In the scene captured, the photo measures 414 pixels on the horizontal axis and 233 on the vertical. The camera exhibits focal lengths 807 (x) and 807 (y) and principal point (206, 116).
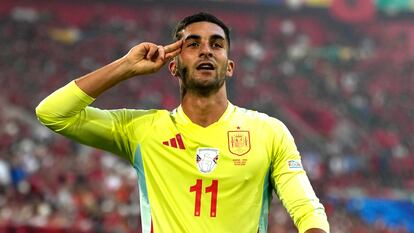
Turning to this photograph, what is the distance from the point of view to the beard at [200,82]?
3.54m

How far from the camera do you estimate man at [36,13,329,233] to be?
3.41 m

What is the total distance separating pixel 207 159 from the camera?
350cm

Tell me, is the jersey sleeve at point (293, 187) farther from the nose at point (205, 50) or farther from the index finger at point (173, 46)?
the index finger at point (173, 46)

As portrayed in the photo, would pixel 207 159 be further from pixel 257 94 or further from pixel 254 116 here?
pixel 257 94

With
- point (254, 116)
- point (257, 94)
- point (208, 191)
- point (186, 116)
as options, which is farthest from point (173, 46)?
point (257, 94)

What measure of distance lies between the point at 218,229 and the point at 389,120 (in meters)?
23.5

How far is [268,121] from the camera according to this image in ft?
11.9

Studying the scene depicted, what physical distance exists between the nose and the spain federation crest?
36 centimetres

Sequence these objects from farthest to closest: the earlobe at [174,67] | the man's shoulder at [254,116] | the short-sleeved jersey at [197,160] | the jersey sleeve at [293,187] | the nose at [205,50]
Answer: the earlobe at [174,67] → the man's shoulder at [254,116] → the nose at [205,50] → the short-sleeved jersey at [197,160] → the jersey sleeve at [293,187]

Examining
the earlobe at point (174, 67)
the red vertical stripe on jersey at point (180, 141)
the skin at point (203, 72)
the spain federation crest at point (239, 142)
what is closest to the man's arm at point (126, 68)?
the skin at point (203, 72)

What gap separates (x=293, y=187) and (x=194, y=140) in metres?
0.53

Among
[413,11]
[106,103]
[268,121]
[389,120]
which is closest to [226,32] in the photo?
[268,121]

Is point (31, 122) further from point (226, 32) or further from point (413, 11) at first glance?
point (413, 11)

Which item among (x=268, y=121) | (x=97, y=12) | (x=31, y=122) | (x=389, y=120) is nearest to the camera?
(x=268, y=121)
